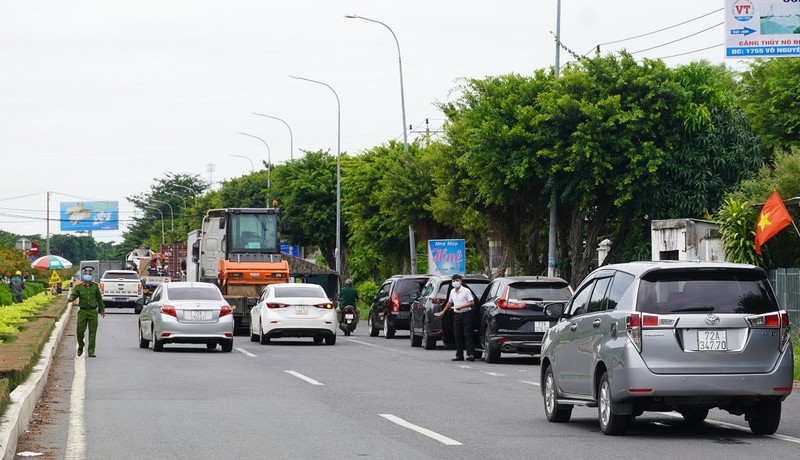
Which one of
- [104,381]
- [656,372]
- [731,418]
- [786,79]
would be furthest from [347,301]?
[656,372]

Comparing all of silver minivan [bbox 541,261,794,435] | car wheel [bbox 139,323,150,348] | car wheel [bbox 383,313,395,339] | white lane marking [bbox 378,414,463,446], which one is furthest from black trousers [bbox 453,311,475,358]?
silver minivan [bbox 541,261,794,435]

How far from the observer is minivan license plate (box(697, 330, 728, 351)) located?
39.9ft

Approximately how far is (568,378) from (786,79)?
3142 cm

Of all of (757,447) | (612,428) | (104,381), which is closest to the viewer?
(757,447)

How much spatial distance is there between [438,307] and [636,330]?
17.8m

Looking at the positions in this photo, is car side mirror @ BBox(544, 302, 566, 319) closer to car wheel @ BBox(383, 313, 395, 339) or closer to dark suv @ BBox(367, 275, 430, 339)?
dark suv @ BBox(367, 275, 430, 339)

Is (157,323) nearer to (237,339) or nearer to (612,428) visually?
(237,339)

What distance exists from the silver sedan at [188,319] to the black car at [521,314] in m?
6.07

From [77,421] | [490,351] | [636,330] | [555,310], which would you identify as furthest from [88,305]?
[636,330]

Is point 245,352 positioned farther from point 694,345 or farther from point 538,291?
point 694,345

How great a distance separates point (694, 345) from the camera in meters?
12.2

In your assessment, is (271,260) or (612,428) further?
(271,260)

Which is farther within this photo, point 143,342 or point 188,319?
point 143,342

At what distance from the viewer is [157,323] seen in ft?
92.5
